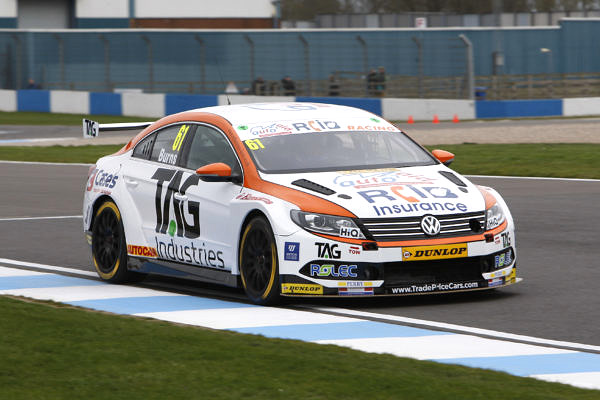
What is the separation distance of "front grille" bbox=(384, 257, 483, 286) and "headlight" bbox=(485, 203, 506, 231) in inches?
11.1

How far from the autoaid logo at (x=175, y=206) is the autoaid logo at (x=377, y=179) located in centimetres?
121

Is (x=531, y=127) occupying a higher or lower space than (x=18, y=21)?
lower

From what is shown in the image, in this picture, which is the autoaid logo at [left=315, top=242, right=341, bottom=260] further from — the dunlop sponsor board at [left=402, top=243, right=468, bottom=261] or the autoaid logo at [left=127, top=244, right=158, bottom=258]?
the autoaid logo at [left=127, top=244, right=158, bottom=258]

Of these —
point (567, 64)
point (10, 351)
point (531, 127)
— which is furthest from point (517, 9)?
point (10, 351)

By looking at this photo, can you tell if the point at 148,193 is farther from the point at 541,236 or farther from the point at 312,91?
the point at 312,91

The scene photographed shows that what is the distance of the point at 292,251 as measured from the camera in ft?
27.9

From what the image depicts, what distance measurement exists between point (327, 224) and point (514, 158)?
1370 cm

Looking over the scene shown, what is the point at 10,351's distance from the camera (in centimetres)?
685

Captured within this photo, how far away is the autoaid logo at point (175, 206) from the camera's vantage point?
9500 mm

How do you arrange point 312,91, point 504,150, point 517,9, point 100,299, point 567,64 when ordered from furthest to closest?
1. point 517,9
2. point 567,64
3. point 312,91
4. point 504,150
5. point 100,299

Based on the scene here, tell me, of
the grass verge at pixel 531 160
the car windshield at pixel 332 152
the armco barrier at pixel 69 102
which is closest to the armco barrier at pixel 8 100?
the armco barrier at pixel 69 102

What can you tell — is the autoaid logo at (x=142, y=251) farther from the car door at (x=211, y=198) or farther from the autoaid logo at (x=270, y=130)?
the autoaid logo at (x=270, y=130)

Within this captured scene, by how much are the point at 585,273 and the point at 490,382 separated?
433 centimetres

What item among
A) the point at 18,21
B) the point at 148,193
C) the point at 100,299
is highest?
the point at 18,21
